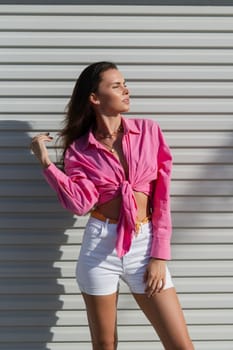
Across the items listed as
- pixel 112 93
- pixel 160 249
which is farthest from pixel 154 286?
pixel 112 93

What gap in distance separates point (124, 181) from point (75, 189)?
0.25m

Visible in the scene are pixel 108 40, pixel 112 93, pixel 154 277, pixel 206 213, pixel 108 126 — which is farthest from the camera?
pixel 206 213

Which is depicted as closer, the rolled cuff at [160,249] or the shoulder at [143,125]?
the rolled cuff at [160,249]

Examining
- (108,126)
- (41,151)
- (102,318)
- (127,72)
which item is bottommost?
(102,318)

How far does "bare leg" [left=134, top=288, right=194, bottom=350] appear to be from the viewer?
259 centimetres

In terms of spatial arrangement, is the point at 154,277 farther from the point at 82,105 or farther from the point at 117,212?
the point at 82,105

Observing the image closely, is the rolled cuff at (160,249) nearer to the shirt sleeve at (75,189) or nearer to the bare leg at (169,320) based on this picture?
the bare leg at (169,320)

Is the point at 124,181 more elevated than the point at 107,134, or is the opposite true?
the point at 107,134

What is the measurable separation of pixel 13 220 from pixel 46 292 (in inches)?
19.8

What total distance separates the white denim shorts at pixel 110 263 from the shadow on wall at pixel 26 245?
2.00 feet

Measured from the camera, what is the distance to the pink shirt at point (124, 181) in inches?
103

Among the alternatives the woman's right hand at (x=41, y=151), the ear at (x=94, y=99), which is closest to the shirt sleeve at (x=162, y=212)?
the ear at (x=94, y=99)

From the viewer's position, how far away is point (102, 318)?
8.66 ft

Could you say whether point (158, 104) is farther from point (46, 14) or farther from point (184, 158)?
point (46, 14)
